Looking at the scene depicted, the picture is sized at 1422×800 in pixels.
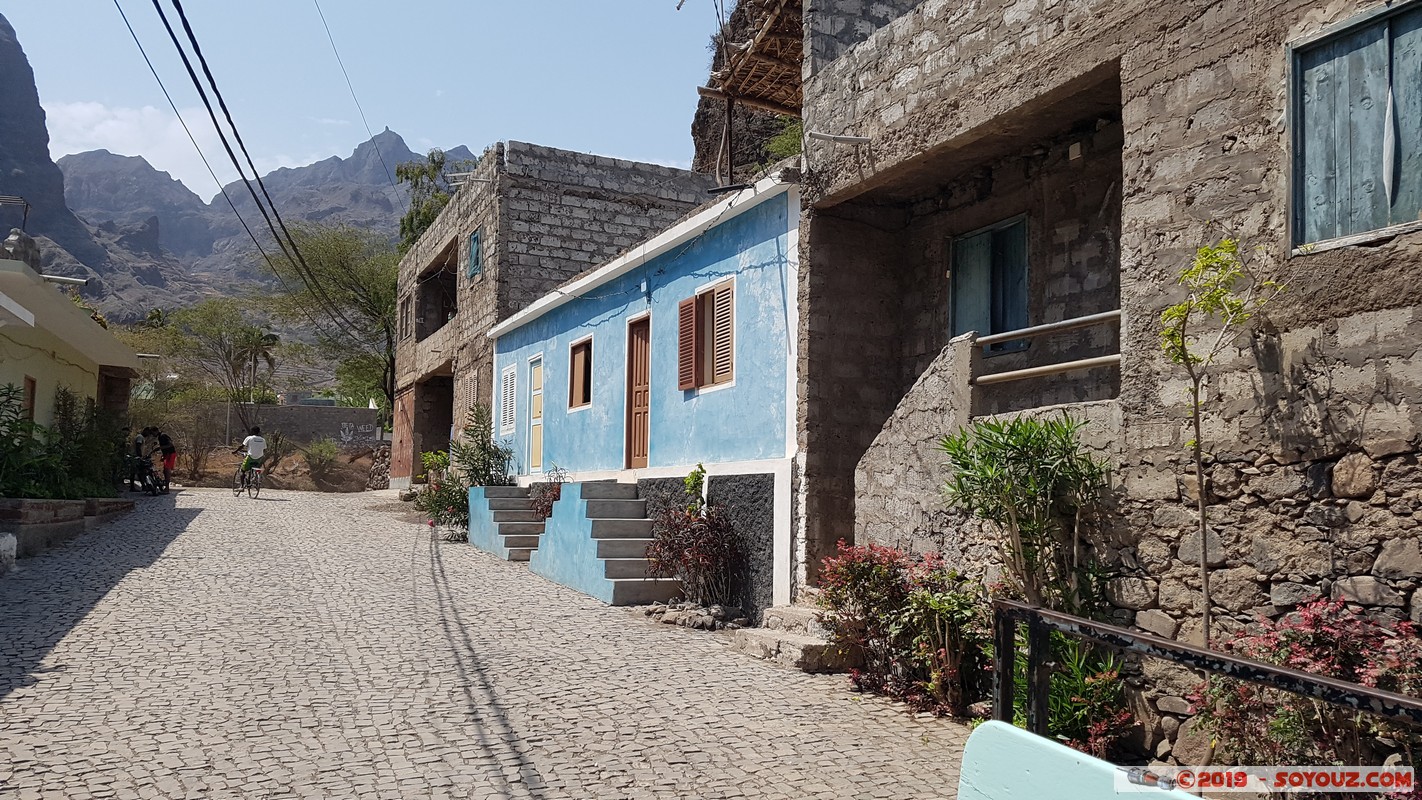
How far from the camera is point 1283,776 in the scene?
3.24 meters

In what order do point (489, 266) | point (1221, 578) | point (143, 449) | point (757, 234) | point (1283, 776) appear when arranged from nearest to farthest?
point (1283, 776) < point (1221, 578) < point (757, 234) < point (489, 266) < point (143, 449)

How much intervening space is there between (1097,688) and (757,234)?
5903 mm

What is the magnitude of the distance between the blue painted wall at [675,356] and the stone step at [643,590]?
1407 mm

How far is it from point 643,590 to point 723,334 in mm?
2847

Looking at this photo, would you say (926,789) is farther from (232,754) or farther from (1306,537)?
(232,754)

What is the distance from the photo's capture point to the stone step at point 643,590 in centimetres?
1052

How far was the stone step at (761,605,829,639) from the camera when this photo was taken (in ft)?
26.6

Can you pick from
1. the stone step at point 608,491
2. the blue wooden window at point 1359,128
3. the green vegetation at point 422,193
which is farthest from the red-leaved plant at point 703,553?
the green vegetation at point 422,193

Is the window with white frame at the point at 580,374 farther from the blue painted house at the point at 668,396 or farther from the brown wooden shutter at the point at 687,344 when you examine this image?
the brown wooden shutter at the point at 687,344

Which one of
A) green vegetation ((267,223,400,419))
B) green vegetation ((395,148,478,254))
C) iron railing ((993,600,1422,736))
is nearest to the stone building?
green vegetation ((267,223,400,419))

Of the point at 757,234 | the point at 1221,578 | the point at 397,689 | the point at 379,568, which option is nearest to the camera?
the point at 1221,578

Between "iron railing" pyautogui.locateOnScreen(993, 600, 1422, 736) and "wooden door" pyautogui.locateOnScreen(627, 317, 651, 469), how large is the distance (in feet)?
31.1

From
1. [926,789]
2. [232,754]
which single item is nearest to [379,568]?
[232,754]

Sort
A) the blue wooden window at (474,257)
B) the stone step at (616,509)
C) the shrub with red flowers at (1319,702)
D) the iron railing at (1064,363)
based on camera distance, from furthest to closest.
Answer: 1. the blue wooden window at (474,257)
2. the stone step at (616,509)
3. the iron railing at (1064,363)
4. the shrub with red flowers at (1319,702)
